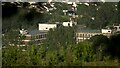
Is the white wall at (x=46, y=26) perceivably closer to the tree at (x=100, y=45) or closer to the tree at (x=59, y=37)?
the tree at (x=59, y=37)

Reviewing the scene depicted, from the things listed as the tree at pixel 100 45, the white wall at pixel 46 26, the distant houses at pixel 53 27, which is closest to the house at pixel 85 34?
the distant houses at pixel 53 27

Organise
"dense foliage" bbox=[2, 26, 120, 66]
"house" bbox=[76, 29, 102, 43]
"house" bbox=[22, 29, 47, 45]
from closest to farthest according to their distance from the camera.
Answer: "dense foliage" bbox=[2, 26, 120, 66]
"house" bbox=[22, 29, 47, 45]
"house" bbox=[76, 29, 102, 43]

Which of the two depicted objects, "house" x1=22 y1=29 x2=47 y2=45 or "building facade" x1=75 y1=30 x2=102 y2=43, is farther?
"building facade" x1=75 y1=30 x2=102 y2=43

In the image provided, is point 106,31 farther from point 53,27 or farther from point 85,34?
point 53,27

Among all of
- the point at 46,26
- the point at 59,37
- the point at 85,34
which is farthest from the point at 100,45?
the point at 46,26

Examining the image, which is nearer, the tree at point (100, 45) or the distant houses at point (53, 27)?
the tree at point (100, 45)

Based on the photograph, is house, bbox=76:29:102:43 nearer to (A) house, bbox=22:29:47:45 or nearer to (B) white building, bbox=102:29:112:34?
(B) white building, bbox=102:29:112:34

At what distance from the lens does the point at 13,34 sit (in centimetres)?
312

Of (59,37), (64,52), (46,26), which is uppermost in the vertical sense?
(46,26)

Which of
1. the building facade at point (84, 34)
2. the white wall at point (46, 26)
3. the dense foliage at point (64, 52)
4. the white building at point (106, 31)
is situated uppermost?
the white wall at point (46, 26)

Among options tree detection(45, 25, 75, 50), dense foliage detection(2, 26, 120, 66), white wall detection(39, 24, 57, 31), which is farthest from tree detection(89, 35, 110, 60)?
white wall detection(39, 24, 57, 31)

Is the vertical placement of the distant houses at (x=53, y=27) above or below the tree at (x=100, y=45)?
above

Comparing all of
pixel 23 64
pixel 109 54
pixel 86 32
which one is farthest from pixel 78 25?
pixel 23 64

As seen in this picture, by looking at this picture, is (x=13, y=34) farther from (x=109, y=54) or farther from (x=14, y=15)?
(x=109, y=54)
